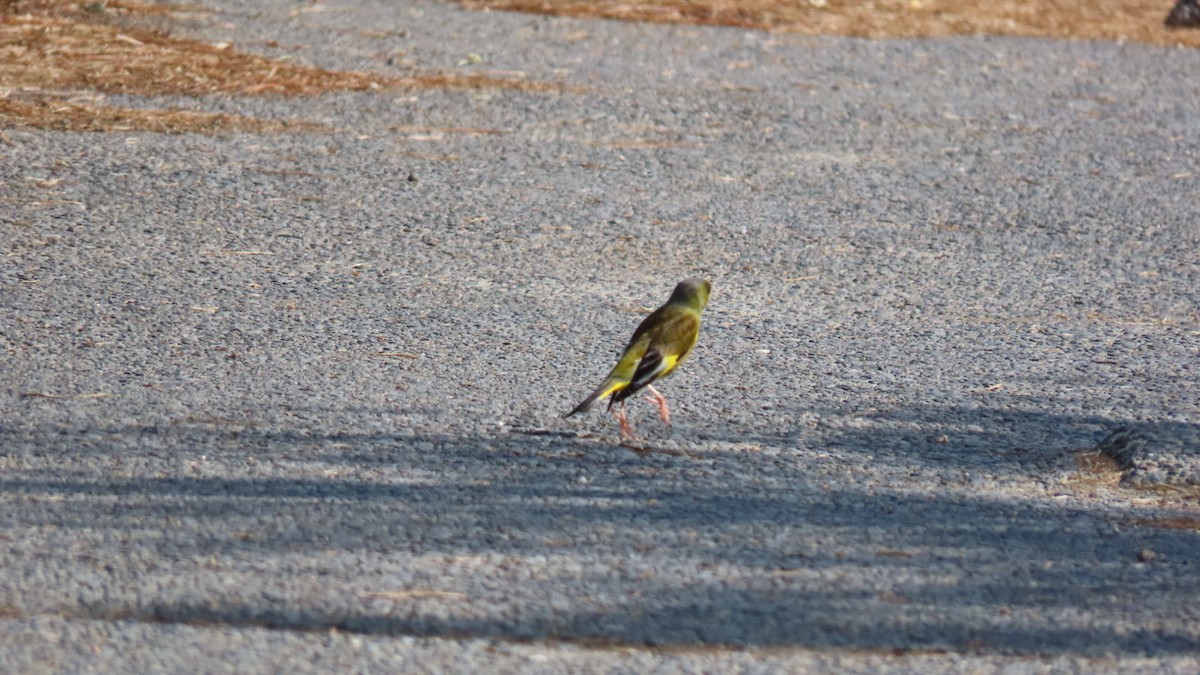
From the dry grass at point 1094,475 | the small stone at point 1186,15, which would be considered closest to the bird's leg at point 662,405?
the dry grass at point 1094,475

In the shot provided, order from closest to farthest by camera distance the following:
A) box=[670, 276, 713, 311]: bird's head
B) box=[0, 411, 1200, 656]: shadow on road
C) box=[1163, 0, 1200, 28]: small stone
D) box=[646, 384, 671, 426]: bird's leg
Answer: box=[0, 411, 1200, 656]: shadow on road → box=[646, 384, 671, 426]: bird's leg → box=[670, 276, 713, 311]: bird's head → box=[1163, 0, 1200, 28]: small stone

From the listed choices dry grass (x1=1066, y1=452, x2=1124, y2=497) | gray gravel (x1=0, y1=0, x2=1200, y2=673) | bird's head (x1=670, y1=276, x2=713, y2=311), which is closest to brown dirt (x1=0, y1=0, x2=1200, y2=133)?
gray gravel (x1=0, y1=0, x2=1200, y2=673)

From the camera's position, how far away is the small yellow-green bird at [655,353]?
15.0ft

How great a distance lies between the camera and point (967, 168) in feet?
27.7

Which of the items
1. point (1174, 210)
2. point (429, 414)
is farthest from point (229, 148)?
point (1174, 210)

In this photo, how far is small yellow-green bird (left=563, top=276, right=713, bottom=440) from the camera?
4566mm

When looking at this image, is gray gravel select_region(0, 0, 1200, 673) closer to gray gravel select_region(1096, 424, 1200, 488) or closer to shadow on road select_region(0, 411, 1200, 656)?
shadow on road select_region(0, 411, 1200, 656)

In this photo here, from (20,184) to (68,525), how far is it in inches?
150

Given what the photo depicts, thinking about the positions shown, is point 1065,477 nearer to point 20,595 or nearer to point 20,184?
point 20,595

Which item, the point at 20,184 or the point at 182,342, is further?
the point at 20,184

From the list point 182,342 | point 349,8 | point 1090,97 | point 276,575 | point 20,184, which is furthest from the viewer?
point 349,8

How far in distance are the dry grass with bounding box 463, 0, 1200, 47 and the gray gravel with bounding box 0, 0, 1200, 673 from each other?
2.94 m

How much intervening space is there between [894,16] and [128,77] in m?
7.34

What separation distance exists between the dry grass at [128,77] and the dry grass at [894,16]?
316 cm
